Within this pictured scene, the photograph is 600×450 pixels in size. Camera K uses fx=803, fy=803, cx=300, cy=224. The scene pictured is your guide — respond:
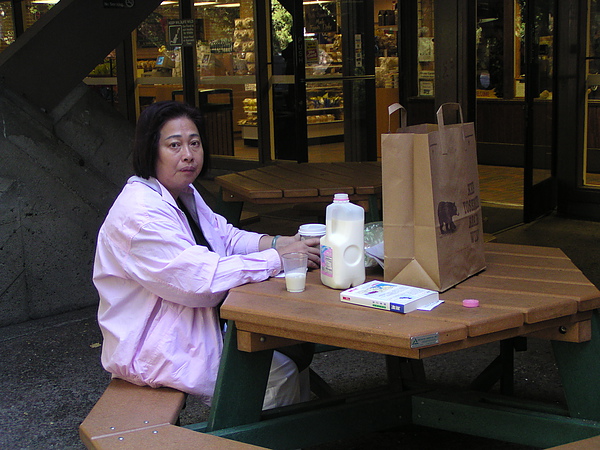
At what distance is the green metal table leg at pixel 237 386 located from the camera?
2387mm

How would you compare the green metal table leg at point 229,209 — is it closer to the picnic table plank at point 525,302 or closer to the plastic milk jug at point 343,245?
the plastic milk jug at point 343,245

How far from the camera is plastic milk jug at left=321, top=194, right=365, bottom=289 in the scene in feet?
7.45

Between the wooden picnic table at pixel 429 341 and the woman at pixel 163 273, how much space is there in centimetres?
12

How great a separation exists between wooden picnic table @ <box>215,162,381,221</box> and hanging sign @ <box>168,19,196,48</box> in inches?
221

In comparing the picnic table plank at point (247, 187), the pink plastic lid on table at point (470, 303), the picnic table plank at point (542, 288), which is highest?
the picnic table plank at point (247, 187)

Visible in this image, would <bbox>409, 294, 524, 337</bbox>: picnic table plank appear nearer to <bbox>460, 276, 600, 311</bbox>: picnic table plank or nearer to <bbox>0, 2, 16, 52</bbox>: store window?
<bbox>460, 276, 600, 311</bbox>: picnic table plank

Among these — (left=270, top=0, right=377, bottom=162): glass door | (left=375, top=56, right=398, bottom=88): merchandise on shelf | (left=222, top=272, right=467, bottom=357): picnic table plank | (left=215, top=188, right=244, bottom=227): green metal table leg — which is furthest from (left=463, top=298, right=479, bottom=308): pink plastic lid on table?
(left=375, top=56, right=398, bottom=88): merchandise on shelf

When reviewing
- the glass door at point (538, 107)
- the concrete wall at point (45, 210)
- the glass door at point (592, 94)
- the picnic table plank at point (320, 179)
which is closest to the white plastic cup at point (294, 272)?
the picnic table plank at point (320, 179)

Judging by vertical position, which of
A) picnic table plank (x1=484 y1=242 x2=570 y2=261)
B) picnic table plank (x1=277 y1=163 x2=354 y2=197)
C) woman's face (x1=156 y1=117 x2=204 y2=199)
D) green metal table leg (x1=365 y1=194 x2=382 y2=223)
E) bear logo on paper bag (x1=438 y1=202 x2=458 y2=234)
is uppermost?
woman's face (x1=156 y1=117 x2=204 y2=199)

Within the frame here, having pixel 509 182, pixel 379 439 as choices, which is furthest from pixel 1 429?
pixel 509 182

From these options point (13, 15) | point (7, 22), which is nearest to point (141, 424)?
point (13, 15)

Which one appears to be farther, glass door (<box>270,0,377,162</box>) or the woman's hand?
glass door (<box>270,0,377,162</box>)

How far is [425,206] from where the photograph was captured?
7.29 feet

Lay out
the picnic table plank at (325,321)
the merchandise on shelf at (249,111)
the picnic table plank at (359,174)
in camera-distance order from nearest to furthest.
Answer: the picnic table plank at (325,321), the picnic table plank at (359,174), the merchandise on shelf at (249,111)
